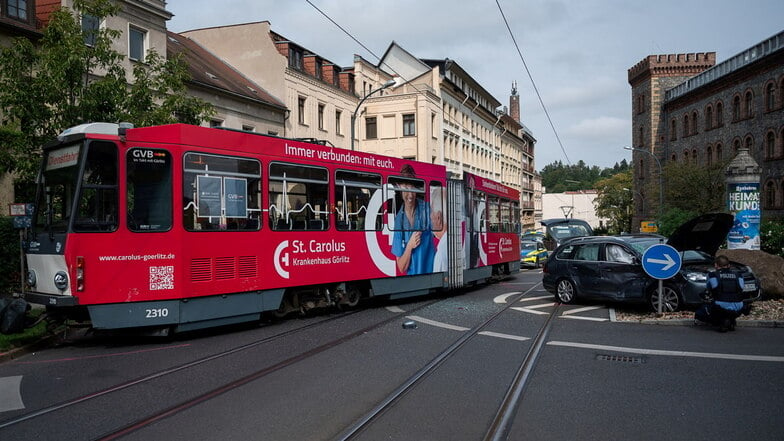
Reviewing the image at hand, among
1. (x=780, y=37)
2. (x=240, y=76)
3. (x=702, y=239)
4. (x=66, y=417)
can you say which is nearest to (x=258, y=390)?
(x=66, y=417)

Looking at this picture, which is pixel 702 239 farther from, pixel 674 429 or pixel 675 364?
pixel 674 429

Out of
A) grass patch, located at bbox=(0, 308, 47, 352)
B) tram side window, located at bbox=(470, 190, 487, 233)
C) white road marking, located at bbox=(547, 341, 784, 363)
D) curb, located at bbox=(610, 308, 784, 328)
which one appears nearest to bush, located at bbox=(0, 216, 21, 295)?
grass patch, located at bbox=(0, 308, 47, 352)

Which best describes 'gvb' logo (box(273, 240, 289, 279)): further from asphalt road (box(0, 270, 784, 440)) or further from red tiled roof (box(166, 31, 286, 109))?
red tiled roof (box(166, 31, 286, 109))

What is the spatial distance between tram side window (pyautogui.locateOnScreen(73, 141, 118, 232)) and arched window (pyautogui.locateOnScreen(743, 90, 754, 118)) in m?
49.6

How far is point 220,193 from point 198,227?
2.17 ft

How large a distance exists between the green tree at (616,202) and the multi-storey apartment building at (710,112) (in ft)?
91.9

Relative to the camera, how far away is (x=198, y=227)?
32.5 ft

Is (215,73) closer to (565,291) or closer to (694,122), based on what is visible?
(565,291)

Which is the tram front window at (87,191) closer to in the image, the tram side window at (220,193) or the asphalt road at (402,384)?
the tram side window at (220,193)

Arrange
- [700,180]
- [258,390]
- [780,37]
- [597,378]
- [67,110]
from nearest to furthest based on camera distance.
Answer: [258,390] → [597,378] → [67,110] → [700,180] → [780,37]

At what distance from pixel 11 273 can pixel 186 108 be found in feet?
23.7

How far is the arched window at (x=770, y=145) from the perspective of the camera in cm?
4450

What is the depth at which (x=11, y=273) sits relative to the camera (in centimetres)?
1758

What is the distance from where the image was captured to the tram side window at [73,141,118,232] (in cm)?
905
